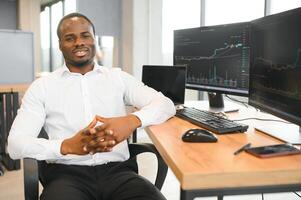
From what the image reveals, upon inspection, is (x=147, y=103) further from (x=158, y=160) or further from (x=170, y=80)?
(x=170, y=80)

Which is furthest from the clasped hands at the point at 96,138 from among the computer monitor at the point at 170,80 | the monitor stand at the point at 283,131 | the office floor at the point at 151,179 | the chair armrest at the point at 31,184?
the office floor at the point at 151,179

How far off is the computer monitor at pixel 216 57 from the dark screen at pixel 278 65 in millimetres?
199

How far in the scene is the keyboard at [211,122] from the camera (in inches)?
54.4

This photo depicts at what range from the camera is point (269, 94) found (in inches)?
56.6

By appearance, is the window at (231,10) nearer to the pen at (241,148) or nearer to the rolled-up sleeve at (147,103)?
the rolled-up sleeve at (147,103)

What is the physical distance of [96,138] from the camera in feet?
4.23

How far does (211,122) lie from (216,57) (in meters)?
0.61

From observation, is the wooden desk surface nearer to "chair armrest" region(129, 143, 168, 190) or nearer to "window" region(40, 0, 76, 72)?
"chair armrest" region(129, 143, 168, 190)

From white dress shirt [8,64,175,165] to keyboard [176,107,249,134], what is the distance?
0.35 ft

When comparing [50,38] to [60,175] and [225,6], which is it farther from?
[60,175]

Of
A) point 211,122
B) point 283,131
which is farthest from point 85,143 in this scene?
point 283,131

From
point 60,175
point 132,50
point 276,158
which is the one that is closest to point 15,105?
point 132,50

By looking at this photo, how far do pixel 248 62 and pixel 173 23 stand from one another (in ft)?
9.19

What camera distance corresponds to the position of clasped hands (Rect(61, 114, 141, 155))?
1.29m
